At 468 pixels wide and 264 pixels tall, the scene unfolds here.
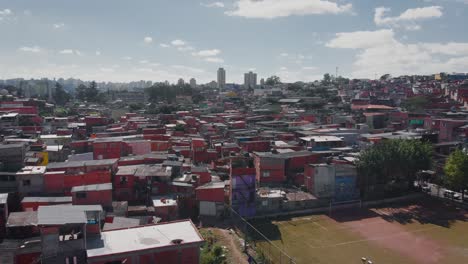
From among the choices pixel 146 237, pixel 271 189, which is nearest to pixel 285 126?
pixel 271 189

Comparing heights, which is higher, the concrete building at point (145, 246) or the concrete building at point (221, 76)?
the concrete building at point (221, 76)

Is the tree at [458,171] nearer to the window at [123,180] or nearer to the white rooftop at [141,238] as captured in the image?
the white rooftop at [141,238]

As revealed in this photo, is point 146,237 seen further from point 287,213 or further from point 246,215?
point 287,213

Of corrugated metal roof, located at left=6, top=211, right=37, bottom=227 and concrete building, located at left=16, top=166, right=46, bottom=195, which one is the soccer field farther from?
concrete building, located at left=16, top=166, right=46, bottom=195

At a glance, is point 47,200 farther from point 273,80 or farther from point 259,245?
point 273,80

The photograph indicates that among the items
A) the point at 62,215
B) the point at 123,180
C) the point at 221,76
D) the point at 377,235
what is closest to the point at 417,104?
the point at 377,235

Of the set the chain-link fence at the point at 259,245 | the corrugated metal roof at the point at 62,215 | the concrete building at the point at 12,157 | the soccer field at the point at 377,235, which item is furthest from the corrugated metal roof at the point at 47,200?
the soccer field at the point at 377,235
